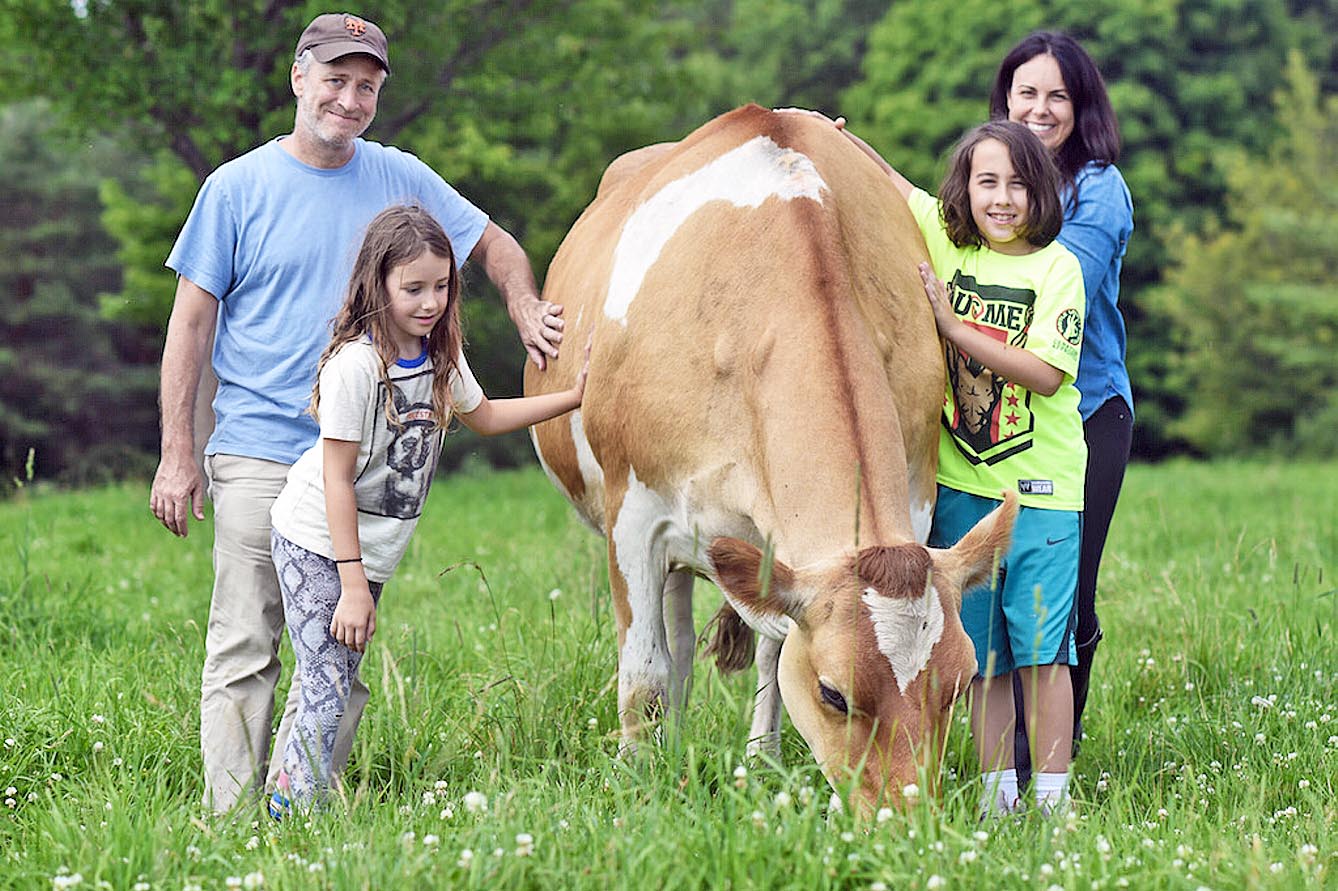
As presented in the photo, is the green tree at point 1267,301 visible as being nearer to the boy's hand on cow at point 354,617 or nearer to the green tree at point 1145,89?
the green tree at point 1145,89

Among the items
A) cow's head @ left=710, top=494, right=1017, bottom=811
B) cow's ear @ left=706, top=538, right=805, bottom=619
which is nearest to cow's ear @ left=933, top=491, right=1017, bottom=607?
cow's head @ left=710, top=494, right=1017, bottom=811

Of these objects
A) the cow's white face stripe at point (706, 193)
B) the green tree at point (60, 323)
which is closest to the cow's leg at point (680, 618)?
the cow's white face stripe at point (706, 193)

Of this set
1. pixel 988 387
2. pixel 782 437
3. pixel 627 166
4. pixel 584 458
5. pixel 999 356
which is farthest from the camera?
pixel 627 166

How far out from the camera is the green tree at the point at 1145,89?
2456cm

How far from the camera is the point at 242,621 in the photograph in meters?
3.96

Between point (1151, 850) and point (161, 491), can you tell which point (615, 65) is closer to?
point (161, 491)

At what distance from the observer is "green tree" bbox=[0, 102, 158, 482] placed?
71.5 feet

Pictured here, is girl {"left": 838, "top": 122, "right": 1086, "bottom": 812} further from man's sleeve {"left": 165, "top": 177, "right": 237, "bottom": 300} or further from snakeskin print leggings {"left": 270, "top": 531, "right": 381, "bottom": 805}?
man's sleeve {"left": 165, "top": 177, "right": 237, "bottom": 300}

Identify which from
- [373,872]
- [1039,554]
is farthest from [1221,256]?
[373,872]

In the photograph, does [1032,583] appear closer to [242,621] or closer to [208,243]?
[242,621]

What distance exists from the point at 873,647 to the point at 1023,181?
1.49 meters

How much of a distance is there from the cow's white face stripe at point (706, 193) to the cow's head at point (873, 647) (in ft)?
4.04

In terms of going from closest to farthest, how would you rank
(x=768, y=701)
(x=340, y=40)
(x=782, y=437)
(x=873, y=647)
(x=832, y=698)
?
(x=873, y=647) → (x=832, y=698) → (x=782, y=437) → (x=340, y=40) → (x=768, y=701)

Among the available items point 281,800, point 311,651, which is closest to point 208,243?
point 311,651
